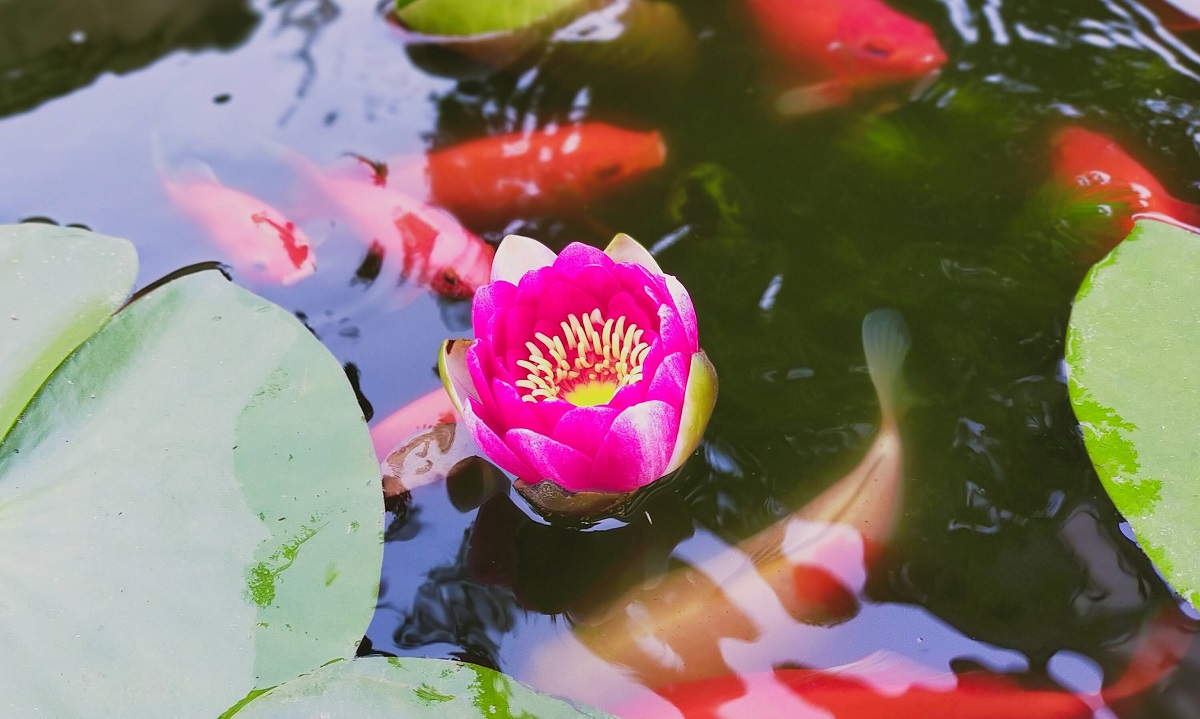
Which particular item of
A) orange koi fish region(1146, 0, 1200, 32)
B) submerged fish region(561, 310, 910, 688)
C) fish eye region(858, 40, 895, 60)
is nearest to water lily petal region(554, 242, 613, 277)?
submerged fish region(561, 310, 910, 688)

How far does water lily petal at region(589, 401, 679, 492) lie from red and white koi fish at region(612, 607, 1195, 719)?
270 millimetres

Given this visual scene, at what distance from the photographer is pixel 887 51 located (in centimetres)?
180

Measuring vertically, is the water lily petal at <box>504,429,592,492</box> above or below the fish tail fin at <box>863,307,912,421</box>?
above

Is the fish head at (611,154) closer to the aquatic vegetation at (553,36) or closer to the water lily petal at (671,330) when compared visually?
the aquatic vegetation at (553,36)

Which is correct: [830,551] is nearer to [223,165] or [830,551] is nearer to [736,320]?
[736,320]

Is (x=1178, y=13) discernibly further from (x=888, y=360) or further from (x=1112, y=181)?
(x=888, y=360)

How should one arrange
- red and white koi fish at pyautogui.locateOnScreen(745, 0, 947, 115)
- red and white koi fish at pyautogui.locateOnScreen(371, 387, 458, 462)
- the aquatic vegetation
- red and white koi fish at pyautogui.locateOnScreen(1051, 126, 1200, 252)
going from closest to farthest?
red and white koi fish at pyautogui.locateOnScreen(371, 387, 458, 462) → red and white koi fish at pyautogui.locateOnScreen(1051, 126, 1200, 252) → red and white koi fish at pyautogui.locateOnScreen(745, 0, 947, 115) → the aquatic vegetation

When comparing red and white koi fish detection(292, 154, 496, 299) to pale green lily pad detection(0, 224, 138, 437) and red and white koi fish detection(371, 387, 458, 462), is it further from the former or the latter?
pale green lily pad detection(0, 224, 138, 437)

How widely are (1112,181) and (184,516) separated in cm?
155

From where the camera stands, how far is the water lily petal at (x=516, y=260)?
1.20 m

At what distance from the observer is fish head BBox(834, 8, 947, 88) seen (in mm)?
1791

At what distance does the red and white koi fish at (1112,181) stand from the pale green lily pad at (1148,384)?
30cm

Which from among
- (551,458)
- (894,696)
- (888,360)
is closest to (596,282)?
(551,458)

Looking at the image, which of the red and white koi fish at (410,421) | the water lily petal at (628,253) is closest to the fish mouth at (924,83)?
the water lily petal at (628,253)
